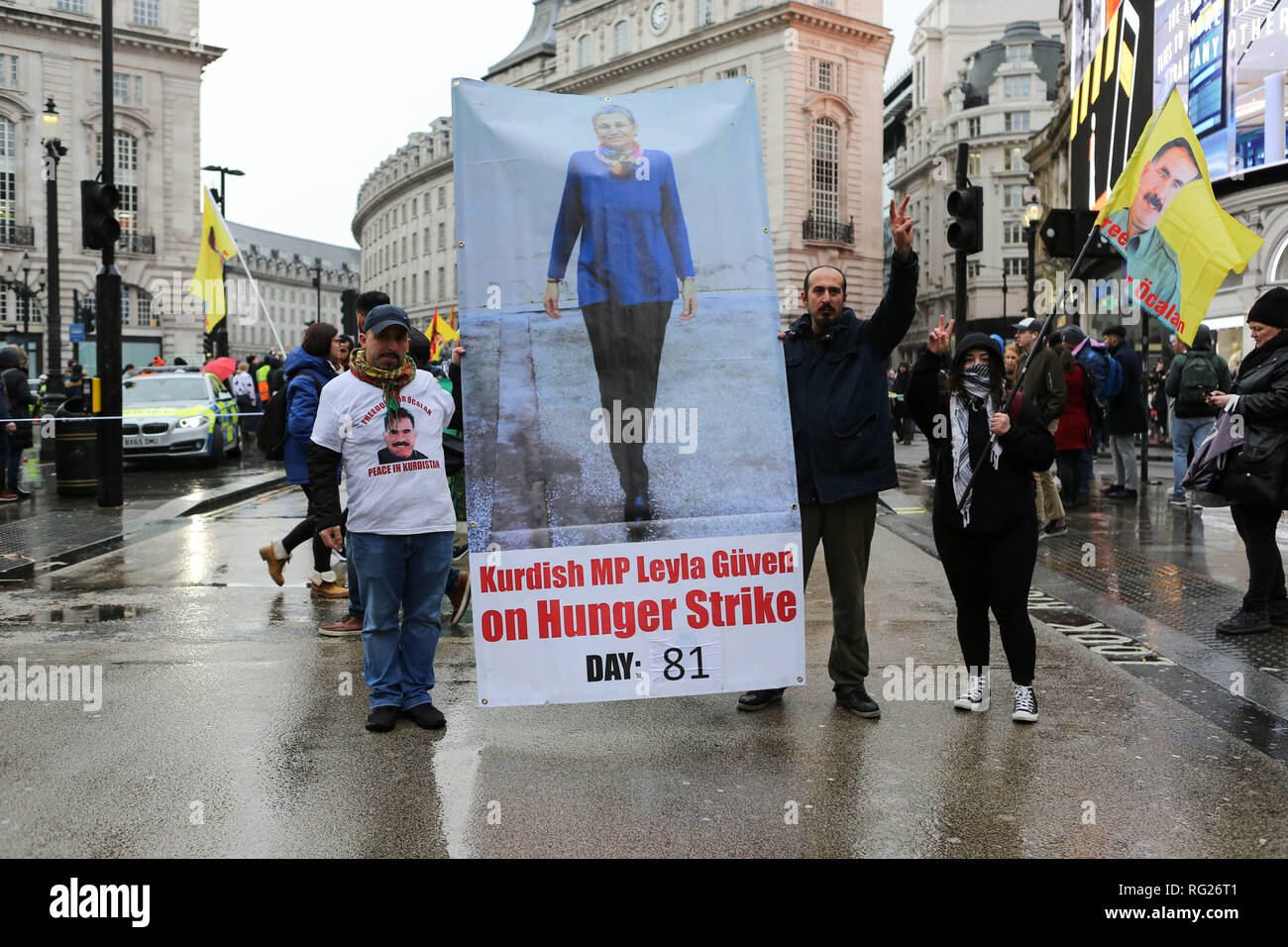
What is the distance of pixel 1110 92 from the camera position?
36750mm

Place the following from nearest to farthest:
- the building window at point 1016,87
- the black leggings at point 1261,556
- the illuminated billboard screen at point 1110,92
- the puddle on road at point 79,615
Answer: the black leggings at point 1261,556
the puddle on road at point 79,615
the illuminated billboard screen at point 1110,92
the building window at point 1016,87

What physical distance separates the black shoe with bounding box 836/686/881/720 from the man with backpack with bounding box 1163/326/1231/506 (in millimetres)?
7926

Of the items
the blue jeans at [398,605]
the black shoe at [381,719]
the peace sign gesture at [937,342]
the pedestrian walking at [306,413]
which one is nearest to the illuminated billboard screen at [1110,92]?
the pedestrian walking at [306,413]

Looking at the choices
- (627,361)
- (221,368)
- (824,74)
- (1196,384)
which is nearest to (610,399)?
(627,361)

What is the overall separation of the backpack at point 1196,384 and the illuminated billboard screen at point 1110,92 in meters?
19.5

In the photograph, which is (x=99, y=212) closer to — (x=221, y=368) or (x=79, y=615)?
(x=79, y=615)

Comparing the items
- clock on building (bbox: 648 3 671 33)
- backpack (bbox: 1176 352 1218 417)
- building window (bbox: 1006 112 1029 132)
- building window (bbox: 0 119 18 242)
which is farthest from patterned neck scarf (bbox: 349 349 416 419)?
building window (bbox: 1006 112 1029 132)

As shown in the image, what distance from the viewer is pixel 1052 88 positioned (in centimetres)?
9731

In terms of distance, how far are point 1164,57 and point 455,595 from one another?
2970 centimetres

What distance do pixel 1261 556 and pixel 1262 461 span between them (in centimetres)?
58

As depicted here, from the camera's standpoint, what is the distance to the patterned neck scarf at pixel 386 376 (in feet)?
17.0

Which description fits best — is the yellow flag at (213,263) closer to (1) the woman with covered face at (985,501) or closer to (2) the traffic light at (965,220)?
(2) the traffic light at (965,220)
